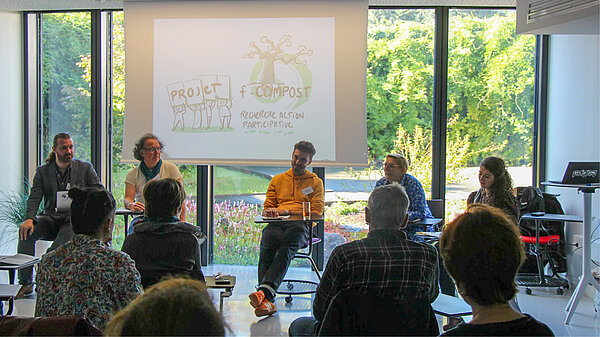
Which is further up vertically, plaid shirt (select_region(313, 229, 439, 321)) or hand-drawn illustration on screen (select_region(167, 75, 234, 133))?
hand-drawn illustration on screen (select_region(167, 75, 234, 133))

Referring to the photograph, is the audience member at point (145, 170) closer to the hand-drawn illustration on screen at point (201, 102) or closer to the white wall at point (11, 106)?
the hand-drawn illustration on screen at point (201, 102)

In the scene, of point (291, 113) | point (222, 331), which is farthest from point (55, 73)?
point (222, 331)

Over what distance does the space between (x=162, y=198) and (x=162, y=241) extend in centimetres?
23

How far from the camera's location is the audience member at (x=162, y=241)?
2.55m

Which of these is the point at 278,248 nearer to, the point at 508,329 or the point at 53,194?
the point at 53,194

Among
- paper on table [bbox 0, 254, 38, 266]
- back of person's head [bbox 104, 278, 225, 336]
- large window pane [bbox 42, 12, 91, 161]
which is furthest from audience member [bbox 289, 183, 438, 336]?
large window pane [bbox 42, 12, 91, 161]

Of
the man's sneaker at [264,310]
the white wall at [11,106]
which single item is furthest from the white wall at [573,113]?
the white wall at [11,106]

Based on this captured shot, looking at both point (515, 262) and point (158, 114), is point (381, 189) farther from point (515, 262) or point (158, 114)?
point (158, 114)

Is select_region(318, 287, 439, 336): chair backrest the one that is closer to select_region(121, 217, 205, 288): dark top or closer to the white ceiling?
select_region(121, 217, 205, 288): dark top

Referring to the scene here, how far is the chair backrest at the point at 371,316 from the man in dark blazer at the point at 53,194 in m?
3.16

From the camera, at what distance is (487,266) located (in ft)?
4.39

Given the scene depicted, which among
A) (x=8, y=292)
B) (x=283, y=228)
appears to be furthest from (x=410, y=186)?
(x=8, y=292)

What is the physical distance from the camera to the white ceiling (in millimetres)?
5121

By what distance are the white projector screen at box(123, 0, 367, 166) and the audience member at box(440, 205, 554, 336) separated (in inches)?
144
